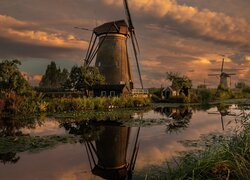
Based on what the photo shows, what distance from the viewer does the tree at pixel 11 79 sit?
26156mm

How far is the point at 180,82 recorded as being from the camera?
163 ft

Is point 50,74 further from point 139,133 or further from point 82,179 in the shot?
point 82,179

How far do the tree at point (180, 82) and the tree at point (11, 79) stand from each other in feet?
95.5

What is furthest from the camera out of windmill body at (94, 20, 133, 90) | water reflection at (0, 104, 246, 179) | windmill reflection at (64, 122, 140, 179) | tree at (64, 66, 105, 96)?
windmill body at (94, 20, 133, 90)

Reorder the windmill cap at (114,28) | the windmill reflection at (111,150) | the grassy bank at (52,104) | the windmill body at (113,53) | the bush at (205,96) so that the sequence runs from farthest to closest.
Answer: the bush at (205,96) < the windmill body at (113,53) < the windmill cap at (114,28) < the grassy bank at (52,104) < the windmill reflection at (111,150)

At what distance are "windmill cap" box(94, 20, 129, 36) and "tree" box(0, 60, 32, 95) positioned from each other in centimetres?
1701

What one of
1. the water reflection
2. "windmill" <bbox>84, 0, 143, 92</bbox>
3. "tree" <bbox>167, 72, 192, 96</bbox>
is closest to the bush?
"tree" <bbox>167, 72, 192, 96</bbox>

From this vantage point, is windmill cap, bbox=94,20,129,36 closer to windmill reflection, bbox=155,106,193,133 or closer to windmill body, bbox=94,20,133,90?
windmill body, bbox=94,20,133,90

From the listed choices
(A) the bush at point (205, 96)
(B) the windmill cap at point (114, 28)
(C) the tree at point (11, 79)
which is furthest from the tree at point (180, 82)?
(C) the tree at point (11, 79)

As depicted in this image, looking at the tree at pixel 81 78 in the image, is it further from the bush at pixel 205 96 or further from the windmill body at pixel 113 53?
the bush at pixel 205 96

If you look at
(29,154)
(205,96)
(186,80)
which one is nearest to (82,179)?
(29,154)

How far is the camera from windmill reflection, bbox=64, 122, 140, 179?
835 cm

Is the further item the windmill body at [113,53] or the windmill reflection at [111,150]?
the windmill body at [113,53]

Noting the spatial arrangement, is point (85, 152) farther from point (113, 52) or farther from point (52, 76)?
point (52, 76)
